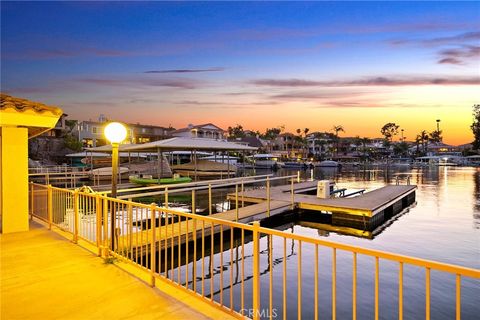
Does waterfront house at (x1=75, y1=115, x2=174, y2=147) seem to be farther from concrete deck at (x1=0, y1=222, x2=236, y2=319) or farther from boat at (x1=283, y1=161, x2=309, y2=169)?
concrete deck at (x1=0, y1=222, x2=236, y2=319)

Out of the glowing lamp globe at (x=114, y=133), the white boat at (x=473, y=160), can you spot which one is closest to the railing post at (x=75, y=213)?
the glowing lamp globe at (x=114, y=133)

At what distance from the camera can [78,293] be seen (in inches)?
148

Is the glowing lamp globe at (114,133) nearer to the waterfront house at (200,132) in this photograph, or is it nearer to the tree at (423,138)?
the waterfront house at (200,132)

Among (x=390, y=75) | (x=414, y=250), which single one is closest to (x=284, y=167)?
(x=390, y=75)

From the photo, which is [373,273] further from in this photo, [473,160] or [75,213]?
[473,160]

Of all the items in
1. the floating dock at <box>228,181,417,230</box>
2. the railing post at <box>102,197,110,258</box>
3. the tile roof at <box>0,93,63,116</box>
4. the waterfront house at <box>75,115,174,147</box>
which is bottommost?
the floating dock at <box>228,181,417,230</box>

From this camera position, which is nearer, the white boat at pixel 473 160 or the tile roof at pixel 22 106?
the tile roof at pixel 22 106

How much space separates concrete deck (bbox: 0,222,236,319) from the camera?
129 inches

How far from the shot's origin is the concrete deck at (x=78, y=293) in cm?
328

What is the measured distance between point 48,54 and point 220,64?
12.4 m

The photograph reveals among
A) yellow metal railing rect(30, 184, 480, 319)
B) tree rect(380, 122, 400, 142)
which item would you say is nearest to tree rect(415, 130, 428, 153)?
tree rect(380, 122, 400, 142)

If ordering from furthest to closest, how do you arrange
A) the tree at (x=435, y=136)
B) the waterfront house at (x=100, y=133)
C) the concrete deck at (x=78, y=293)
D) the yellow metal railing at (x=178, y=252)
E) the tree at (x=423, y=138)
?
the tree at (x=435, y=136), the tree at (x=423, y=138), the waterfront house at (x=100, y=133), the yellow metal railing at (x=178, y=252), the concrete deck at (x=78, y=293)

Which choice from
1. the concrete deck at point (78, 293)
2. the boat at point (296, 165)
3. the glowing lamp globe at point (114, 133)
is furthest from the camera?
the boat at point (296, 165)

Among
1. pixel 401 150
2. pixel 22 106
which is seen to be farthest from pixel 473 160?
pixel 22 106
